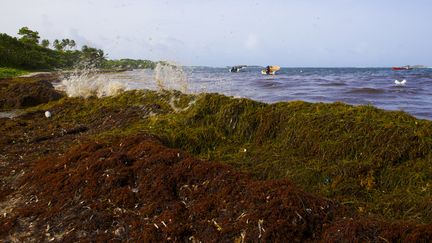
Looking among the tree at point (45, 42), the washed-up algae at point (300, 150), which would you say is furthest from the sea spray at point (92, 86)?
the tree at point (45, 42)

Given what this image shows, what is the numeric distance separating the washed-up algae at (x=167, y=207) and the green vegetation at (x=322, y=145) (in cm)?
87

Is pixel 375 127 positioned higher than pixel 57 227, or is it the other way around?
pixel 375 127

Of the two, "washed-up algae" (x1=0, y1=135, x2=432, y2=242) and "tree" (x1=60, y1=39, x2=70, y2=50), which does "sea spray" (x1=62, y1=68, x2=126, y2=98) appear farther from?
"tree" (x1=60, y1=39, x2=70, y2=50)

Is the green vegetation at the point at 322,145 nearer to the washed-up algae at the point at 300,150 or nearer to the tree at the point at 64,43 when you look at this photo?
the washed-up algae at the point at 300,150

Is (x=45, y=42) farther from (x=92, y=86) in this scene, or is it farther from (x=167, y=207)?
(x=167, y=207)

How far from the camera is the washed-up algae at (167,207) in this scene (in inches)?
120

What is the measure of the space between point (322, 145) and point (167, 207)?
7.51 ft

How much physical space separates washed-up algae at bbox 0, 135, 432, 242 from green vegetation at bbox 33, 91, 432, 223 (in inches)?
34.3

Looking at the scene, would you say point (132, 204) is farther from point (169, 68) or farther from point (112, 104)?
point (169, 68)

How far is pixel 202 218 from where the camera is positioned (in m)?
3.41

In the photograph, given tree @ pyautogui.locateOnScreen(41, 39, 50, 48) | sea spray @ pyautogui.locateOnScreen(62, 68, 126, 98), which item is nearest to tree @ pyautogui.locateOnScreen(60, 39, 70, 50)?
tree @ pyautogui.locateOnScreen(41, 39, 50, 48)

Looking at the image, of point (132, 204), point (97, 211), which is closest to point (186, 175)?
point (132, 204)

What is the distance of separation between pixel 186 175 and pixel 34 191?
1896 millimetres

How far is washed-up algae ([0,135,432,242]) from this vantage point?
10.0 ft
